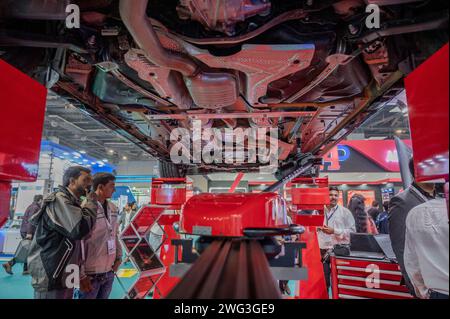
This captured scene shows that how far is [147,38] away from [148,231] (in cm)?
310

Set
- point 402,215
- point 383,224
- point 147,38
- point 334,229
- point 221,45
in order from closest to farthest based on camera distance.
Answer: point 147,38 < point 221,45 < point 402,215 < point 334,229 < point 383,224

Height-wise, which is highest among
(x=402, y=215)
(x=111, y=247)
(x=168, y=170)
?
(x=168, y=170)

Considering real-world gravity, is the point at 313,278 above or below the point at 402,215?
below

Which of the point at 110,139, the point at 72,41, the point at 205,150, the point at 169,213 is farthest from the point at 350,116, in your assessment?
the point at 110,139

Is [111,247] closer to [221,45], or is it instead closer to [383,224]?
→ [221,45]

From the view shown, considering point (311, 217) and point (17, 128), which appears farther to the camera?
point (311, 217)

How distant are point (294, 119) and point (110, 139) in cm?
1646

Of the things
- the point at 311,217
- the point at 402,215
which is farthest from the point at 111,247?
the point at 402,215

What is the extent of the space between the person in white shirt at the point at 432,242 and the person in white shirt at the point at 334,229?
2784mm

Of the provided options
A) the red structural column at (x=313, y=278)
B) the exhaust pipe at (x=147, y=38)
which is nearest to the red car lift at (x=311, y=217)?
the red structural column at (x=313, y=278)

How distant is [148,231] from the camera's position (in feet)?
13.4

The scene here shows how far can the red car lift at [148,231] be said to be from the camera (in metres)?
3.67

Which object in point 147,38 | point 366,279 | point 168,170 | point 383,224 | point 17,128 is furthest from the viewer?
point 383,224

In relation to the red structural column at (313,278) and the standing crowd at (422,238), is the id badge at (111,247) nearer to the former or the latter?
the red structural column at (313,278)
